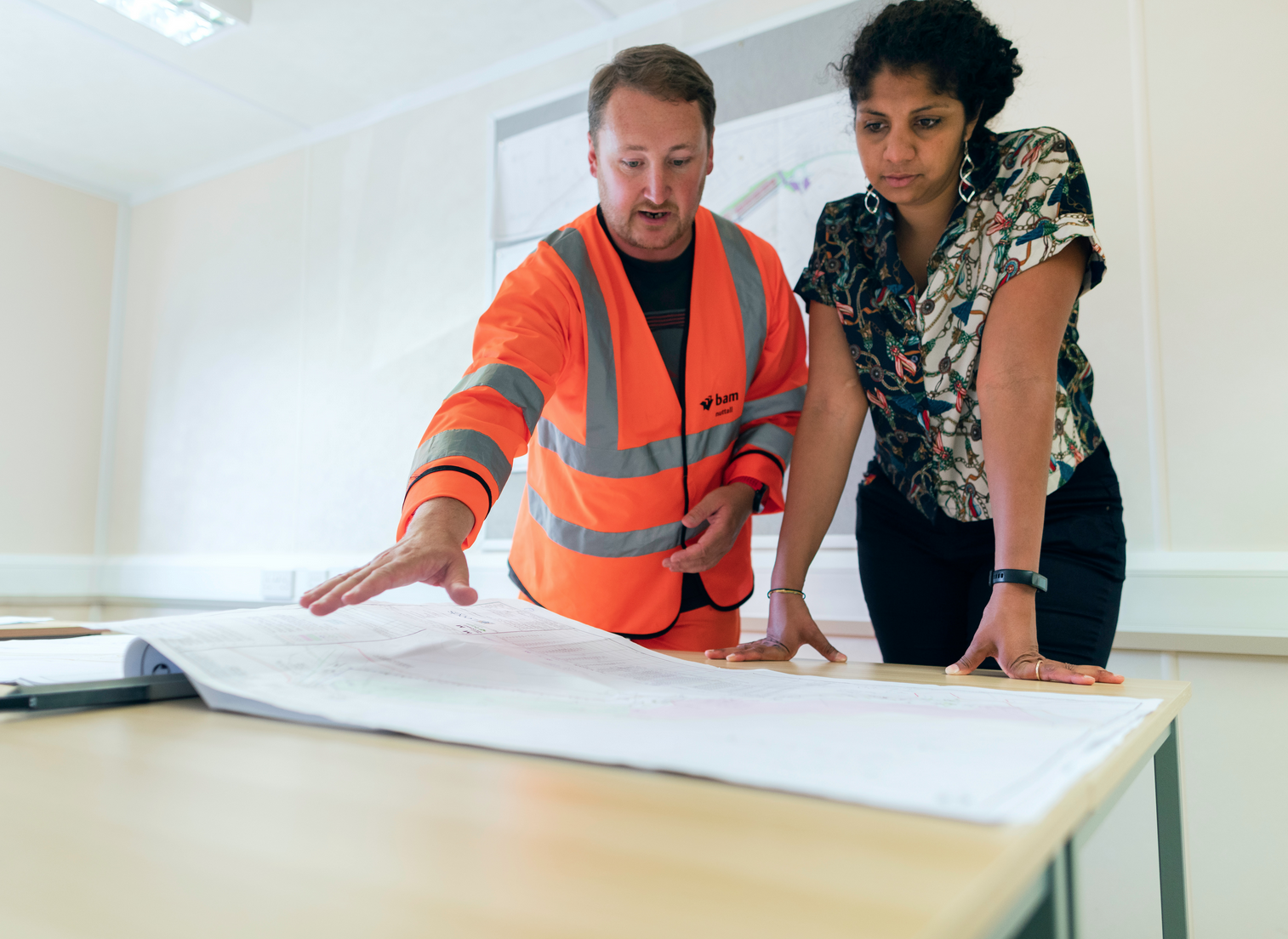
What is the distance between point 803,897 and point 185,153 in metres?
3.74

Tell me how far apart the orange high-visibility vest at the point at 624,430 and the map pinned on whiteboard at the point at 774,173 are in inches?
28.9

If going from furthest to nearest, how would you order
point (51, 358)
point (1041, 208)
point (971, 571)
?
point (51, 358) < point (971, 571) < point (1041, 208)

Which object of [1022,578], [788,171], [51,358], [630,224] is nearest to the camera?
[1022,578]

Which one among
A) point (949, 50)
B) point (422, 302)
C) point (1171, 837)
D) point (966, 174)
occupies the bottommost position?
point (1171, 837)

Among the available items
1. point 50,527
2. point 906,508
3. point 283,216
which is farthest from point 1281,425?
point 50,527

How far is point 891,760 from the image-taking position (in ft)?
1.31

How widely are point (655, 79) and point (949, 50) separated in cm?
43

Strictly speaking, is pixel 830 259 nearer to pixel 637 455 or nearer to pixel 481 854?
pixel 637 455

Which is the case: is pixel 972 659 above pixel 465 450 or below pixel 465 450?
below

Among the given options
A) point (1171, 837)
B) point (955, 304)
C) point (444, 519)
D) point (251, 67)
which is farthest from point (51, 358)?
point (1171, 837)

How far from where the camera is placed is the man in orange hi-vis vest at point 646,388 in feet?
4.13

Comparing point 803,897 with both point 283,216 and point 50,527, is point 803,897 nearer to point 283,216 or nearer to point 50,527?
point 283,216

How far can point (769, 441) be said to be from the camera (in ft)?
4.32

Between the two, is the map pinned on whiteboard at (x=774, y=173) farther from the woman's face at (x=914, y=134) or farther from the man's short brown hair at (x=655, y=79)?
the woman's face at (x=914, y=134)
